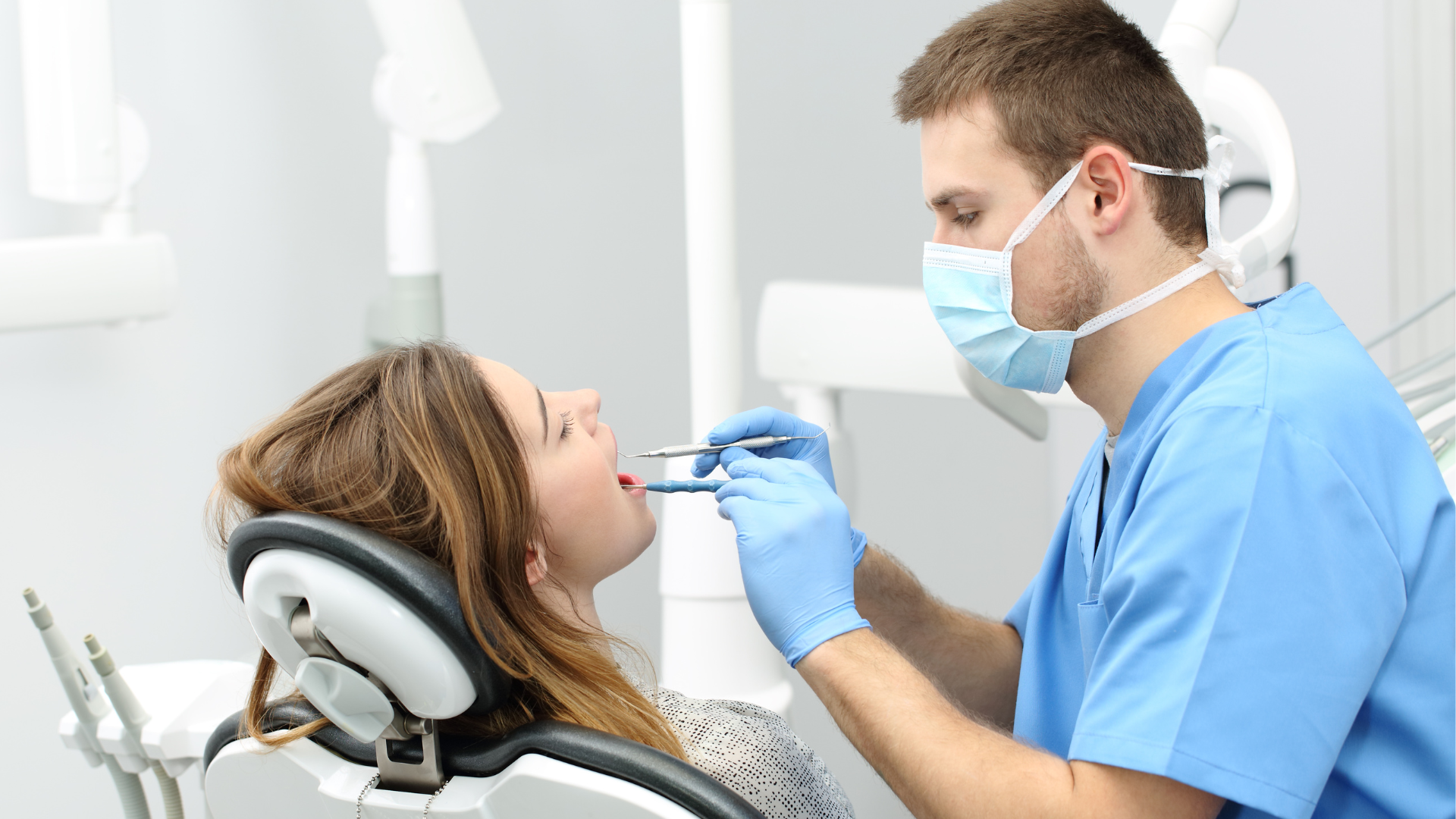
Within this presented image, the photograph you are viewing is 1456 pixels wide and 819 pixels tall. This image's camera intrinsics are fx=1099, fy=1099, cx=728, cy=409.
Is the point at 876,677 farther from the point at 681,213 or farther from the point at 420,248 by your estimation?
the point at 681,213

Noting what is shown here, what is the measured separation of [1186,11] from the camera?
1.42m

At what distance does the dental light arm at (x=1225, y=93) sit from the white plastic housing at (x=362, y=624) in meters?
1.09

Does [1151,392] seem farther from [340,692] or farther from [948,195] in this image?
[340,692]

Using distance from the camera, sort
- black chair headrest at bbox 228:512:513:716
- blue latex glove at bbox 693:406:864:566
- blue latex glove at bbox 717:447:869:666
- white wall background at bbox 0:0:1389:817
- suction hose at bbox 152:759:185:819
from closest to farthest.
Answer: black chair headrest at bbox 228:512:513:716, blue latex glove at bbox 717:447:869:666, suction hose at bbox 152:759:185:819, blue latex glove at bbox 693:406:864:566, white wall background at bbox 0:0:1389:817

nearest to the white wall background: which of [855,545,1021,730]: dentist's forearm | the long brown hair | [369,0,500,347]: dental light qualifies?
[369,0,500,347]: dental light

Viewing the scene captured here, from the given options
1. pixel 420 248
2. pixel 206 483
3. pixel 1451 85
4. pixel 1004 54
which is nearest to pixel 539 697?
pixel 1004 54

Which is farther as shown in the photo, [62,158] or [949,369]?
[949,369]

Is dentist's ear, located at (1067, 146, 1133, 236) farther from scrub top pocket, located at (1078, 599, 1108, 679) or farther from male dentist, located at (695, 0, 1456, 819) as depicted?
scrub top pocket, located at (1078, 599, 1108, 679)

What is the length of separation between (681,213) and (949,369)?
973mm

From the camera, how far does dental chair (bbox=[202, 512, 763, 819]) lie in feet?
2.46

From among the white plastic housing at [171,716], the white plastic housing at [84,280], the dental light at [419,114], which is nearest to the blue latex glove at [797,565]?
the white plastic housing at [171,716]

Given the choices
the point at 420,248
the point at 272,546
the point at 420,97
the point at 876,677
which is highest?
the point at 420,97

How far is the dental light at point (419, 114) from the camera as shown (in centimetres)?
153

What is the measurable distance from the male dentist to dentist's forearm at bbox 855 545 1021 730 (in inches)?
4.8
